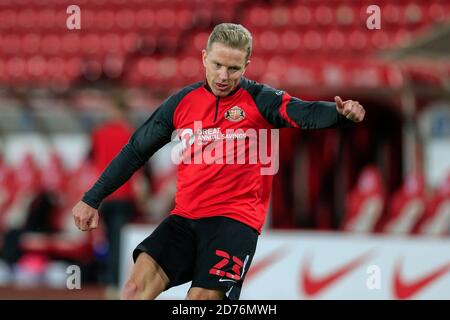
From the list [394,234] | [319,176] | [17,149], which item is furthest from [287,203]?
[17,149]

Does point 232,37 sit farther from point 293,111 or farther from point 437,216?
point 437,216

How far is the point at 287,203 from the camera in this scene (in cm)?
977

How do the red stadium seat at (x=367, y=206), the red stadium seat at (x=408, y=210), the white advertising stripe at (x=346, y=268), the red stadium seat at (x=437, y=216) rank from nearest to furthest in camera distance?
the white advertising stripe at (x=346, y=268)
the red stadium seat at (x=437, y=216)
the red stadium seat at (x=408, y=210)
the red stadium seat at (x=367, y=206)

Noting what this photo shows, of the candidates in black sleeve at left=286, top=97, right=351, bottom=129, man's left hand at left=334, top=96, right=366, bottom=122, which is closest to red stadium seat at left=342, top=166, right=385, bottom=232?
black sleeve at left=286, top=97, right=351, bottom=129

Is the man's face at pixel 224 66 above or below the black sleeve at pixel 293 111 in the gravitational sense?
above

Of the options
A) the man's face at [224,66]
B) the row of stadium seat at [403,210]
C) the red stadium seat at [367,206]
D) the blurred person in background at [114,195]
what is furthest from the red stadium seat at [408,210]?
the man's face at [224,66]

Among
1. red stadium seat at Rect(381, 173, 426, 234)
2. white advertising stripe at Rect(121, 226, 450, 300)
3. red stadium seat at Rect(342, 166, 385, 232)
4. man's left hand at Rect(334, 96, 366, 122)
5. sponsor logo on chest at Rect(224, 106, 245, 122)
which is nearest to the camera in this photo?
man's left hand at Rect(334, 96, 366, 122)

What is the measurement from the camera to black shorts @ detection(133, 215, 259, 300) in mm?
4363

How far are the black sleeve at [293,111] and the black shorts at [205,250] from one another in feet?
1.70

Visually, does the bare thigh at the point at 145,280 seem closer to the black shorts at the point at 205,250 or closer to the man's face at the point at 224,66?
the black shorts at the point at 205,250

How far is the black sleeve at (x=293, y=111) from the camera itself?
419cm

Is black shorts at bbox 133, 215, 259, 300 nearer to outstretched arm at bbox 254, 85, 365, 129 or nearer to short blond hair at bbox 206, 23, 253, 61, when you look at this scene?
outstretched arm at bbox 254, 85, 365, 129

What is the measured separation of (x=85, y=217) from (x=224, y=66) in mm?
967

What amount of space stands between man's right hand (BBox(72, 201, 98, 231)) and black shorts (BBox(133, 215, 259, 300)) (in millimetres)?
271
